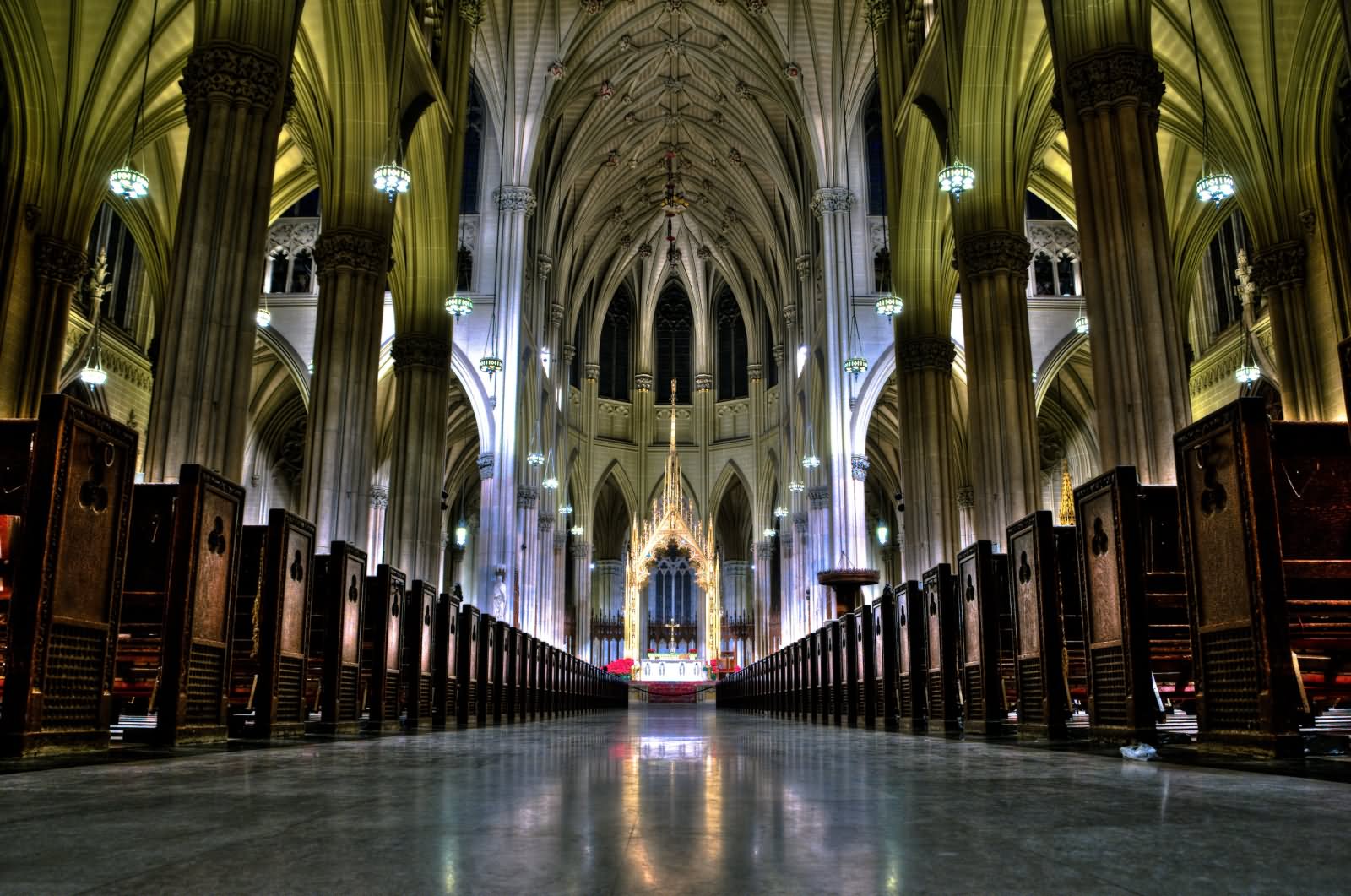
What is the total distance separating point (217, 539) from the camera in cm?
692

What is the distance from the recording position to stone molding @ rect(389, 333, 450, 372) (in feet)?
63.9

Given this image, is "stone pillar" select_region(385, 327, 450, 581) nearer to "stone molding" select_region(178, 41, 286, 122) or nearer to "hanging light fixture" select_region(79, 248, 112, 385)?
"hanging light fixture" select_region(79, 248, 112, 385)

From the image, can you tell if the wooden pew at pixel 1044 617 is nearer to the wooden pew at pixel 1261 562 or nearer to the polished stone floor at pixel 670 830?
the wooden pew at pixel 1261 562

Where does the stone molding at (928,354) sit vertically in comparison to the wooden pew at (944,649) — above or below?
above

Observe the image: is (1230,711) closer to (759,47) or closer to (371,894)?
(371,894)

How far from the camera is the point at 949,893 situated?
164cm

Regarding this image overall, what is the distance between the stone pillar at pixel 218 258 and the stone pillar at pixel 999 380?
33.7ft

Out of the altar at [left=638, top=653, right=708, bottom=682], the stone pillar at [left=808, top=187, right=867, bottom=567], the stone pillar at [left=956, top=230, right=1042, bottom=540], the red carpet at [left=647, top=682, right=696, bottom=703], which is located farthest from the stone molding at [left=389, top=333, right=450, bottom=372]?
the red carpet at [left=647, top=682, right=696, bottom=703]

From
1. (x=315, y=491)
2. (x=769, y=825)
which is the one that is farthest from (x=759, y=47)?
(x=769, y=825)

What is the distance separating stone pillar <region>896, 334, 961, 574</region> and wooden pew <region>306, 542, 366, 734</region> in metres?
12.0

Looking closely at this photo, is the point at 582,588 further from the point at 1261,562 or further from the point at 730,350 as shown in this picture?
the point at 1261,562

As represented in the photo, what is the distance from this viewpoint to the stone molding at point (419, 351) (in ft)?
63.9

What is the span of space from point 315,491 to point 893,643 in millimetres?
8596

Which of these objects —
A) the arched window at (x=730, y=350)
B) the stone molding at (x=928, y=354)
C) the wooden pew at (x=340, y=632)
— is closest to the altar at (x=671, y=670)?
the arched window at (x=730, y=350)
